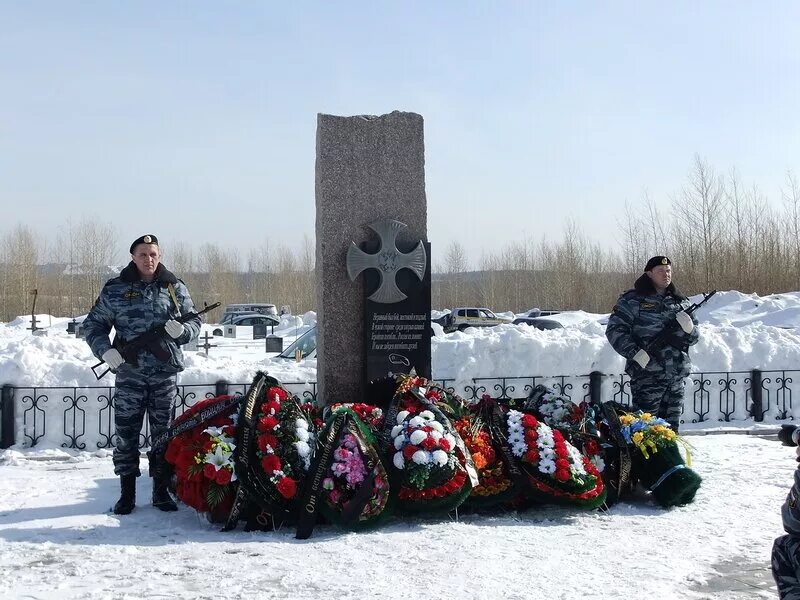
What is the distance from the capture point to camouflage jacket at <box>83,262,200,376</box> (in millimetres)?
5062

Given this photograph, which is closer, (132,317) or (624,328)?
(132,317)

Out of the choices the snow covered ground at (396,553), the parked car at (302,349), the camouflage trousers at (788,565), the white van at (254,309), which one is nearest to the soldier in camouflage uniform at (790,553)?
the camouflage trousers at (788,565)

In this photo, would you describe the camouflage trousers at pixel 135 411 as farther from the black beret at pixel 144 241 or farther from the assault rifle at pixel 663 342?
the assault rifle at pixel 663 342

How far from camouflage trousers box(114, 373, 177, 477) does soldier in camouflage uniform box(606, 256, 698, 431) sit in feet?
11.4

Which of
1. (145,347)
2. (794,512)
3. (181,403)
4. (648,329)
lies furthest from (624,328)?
(181,403)

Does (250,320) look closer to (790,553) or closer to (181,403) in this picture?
(181,403)

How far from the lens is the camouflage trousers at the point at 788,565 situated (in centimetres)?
237

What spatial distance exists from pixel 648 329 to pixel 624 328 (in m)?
0.19

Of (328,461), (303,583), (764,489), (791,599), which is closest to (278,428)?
(328,461)

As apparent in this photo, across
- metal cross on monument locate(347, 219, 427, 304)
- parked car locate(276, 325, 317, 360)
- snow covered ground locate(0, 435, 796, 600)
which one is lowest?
snow covered ground locate(0, 435, 796, 600)

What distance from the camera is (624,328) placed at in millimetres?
6230

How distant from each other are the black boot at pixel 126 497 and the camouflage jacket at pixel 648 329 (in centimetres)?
377

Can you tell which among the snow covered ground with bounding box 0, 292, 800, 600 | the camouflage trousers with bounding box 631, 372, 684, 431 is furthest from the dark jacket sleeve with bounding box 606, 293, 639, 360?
the snow covered ground with bounding box 0, 292, 800, 600

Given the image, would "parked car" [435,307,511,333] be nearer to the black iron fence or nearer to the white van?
the white van
